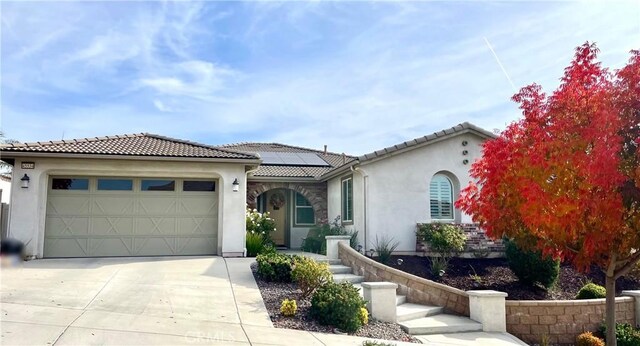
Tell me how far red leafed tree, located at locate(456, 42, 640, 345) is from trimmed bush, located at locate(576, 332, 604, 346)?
6.29 feet

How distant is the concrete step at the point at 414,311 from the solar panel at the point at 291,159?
11.2 metres

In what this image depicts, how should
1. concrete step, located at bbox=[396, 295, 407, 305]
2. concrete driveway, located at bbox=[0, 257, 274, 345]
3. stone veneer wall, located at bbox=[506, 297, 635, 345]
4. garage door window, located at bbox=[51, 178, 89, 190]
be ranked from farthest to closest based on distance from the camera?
garage door window, located at bbox=[51, 178, 89, 190]
concrete step, located at bbox=[396, 295, 407, 305]
stone veneer wall, located at bbox=[506, 297, 635, 345]
concrete driveway, located at bbox=[0, 257, 274, 345]

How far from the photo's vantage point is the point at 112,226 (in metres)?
14.3

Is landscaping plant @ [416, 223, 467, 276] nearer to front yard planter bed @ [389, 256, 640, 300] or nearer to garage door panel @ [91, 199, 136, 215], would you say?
front yard planter bed @ [389, 256, 640, 300]

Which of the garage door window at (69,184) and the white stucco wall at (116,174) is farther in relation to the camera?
the garage door window at (69,184)

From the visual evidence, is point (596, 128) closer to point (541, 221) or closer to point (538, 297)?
point (541, 221)

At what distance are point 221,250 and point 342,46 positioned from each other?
7232mm

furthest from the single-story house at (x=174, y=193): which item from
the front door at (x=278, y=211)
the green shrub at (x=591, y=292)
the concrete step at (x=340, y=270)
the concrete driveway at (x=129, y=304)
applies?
the front door at (x=278, y=211)

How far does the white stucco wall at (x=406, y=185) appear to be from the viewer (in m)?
14.6

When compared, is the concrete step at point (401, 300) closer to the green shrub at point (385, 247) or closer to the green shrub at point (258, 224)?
the green shrub at point (385, 247)

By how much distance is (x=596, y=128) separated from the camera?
673 cm

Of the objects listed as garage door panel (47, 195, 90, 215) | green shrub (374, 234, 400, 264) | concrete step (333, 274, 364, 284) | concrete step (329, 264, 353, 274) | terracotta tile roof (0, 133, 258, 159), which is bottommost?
concrete step (333, 274, 364, 284)

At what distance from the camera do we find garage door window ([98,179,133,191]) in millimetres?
14477

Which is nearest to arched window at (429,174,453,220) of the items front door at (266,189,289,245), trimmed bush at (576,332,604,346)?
trimmed bush at (576,332,604,346)
